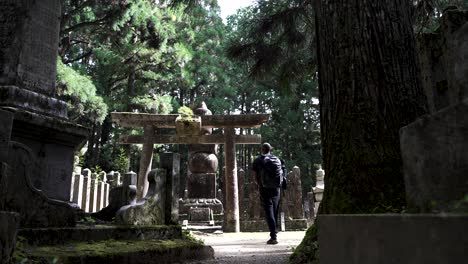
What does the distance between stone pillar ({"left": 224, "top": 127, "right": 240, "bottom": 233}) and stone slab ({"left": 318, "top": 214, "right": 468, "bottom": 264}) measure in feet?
31.3

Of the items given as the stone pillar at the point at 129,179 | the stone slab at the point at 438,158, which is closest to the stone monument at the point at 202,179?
the stone pillar at the point at 129,179

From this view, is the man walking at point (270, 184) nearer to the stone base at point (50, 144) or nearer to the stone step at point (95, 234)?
the stone step at point (95, 234)

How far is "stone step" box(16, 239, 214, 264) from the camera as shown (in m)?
2.85

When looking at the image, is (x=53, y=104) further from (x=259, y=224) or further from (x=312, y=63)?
(x=259, y=224)

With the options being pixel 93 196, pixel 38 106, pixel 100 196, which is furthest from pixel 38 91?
pixel 100 196

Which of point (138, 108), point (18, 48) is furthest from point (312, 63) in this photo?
point (138, 108)

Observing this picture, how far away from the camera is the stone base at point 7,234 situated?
1.86 m

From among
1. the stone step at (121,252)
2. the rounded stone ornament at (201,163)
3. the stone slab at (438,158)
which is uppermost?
Answer: the rounded stone ornament at (201,163)

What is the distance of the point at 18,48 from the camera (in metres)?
4.04

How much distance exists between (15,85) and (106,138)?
78.5 ft

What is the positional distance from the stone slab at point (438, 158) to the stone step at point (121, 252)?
232cm

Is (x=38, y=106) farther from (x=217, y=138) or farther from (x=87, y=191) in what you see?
(x=217, y=138)

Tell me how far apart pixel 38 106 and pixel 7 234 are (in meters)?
2.52

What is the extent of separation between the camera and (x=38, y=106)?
4086 millimetres
